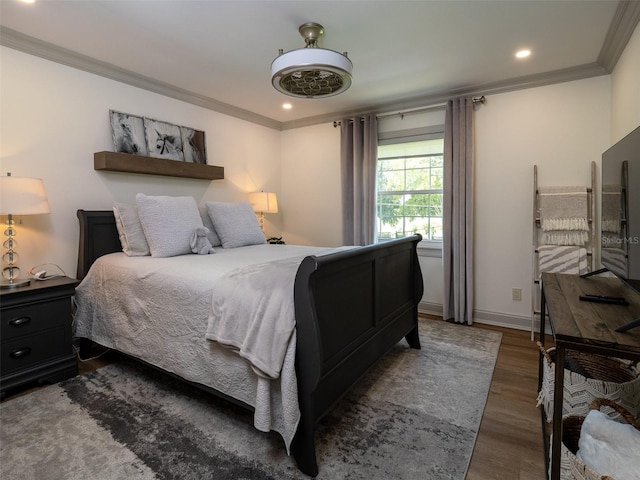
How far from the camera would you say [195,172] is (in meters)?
3.49

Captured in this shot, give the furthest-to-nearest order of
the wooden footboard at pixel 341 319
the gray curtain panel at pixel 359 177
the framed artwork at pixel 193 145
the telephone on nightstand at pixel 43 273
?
the gray curtain panel at pixel 359 177
the framed artwork at pixel 193 145
the telephone on nightstand at pixel 43 273
the wooden footboard at pixel 341 319

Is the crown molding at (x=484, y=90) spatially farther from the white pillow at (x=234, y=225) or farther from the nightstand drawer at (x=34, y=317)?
the nightstand drawer at (x=34, y=317)

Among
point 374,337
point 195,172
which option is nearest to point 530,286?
point 374,337

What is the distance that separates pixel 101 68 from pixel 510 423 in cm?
394

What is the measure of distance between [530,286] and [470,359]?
117cm

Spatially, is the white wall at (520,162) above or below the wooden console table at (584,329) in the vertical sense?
above

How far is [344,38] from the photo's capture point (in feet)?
8.05

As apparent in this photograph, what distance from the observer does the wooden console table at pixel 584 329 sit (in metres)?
1.04

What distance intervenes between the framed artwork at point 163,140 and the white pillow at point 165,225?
0.76m

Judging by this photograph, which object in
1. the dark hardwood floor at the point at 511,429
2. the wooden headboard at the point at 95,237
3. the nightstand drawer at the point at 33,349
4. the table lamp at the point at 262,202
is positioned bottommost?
the dark hardwood floor at the point at 511,429

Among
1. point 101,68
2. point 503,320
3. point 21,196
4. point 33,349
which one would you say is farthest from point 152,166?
point 503,320

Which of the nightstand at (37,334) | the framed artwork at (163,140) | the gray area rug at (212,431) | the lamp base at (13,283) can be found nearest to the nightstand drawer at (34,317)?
the nightstand at (37,334)

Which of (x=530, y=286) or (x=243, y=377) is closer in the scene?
(x=243, y=377)

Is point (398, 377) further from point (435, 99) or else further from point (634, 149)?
point (435, 99)
